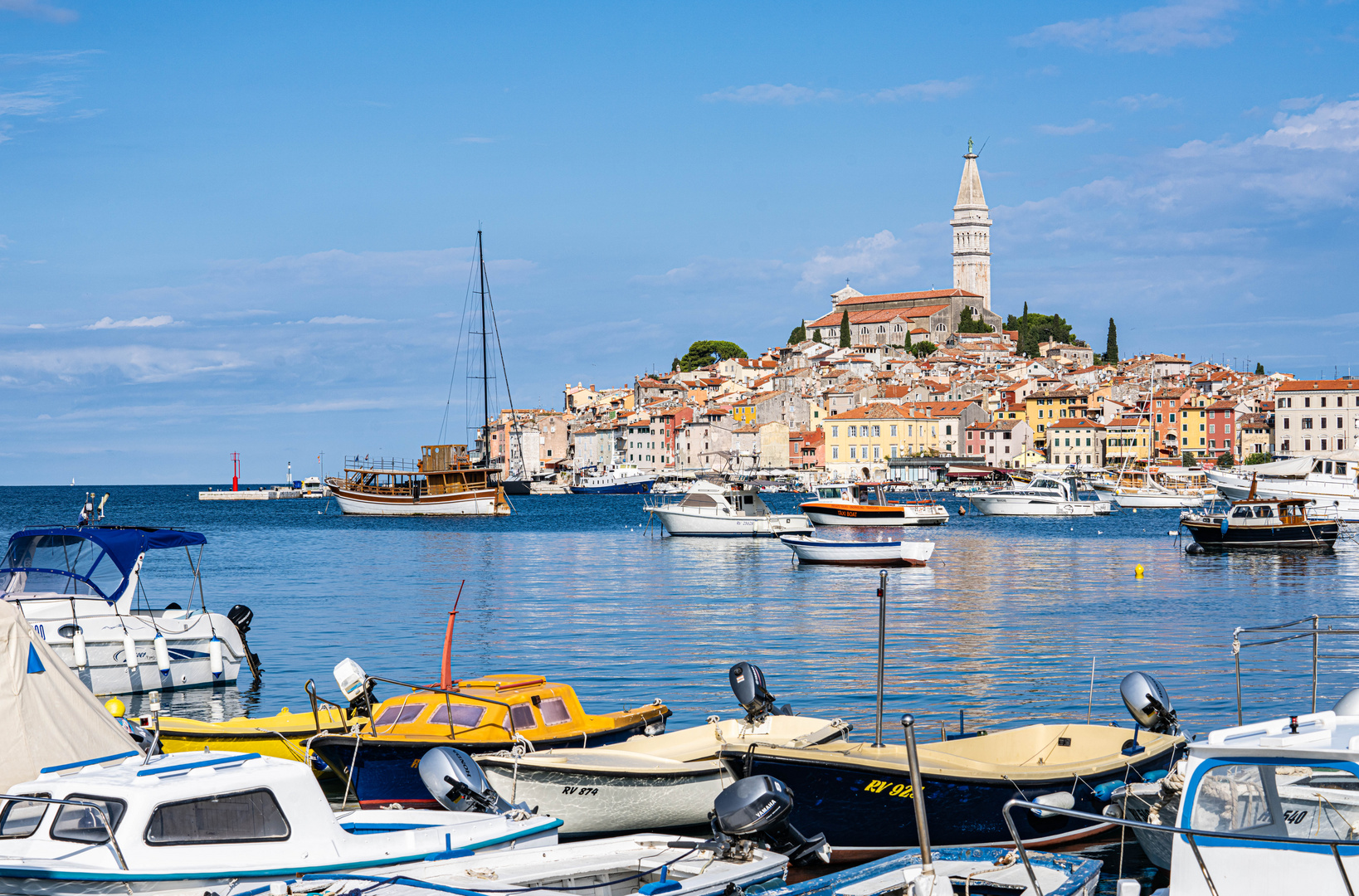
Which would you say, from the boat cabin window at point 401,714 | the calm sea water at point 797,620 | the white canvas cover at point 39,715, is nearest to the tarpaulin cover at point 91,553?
the calm sea water at point 797,620

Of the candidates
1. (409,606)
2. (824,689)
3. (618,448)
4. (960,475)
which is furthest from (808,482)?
(824,689)

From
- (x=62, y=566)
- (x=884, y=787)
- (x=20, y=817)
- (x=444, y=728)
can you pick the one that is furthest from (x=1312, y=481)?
(x=20, y=817)

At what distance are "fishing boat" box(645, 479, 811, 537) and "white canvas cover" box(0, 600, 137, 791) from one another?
47760 millimetres

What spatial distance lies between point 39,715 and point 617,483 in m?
135

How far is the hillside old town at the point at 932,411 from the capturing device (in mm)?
129000

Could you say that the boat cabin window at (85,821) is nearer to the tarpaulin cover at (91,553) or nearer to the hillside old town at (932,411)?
the tarpaulin cover at (91,553)

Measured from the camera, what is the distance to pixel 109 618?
19.4m

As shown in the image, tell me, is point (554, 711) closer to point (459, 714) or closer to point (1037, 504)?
point (459, 714)

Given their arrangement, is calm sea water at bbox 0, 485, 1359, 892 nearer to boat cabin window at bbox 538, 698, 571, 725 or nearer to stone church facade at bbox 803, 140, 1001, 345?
boat cabin window at bbox 538, 698, 571, 725

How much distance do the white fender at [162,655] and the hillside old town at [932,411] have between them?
94218 mm

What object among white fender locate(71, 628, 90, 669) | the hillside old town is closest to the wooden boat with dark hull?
the hillside old town

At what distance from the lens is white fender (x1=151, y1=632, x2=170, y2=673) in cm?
1959

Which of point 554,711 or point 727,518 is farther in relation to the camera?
point 727,518

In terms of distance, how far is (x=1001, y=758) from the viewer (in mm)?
12492
